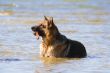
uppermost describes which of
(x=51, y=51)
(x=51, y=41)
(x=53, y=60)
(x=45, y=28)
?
(x=45, y=28)

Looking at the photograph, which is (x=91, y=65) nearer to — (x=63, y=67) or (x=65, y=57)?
(x=63, y=67)

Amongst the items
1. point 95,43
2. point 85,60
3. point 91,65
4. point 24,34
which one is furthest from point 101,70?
point 24,34

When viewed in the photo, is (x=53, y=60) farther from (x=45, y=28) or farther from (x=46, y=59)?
(x=45, y=28)

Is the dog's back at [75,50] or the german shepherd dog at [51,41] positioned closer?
the german shepherd dog at [51,41]

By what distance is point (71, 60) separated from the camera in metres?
15.4

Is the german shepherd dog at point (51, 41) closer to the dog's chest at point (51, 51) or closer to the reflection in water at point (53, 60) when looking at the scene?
the dog's chest at point (51, 51)

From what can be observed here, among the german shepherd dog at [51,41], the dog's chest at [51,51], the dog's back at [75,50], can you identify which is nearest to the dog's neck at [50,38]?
the german shepherd dog at [51,41]

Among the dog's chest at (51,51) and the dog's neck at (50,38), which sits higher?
the dog's neck at (50,38)

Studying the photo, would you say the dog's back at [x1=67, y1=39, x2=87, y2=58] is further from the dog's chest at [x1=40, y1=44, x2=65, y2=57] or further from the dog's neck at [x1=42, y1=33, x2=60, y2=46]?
the dog's neck at [x1=42, y1=33, x2=60, y2=46]

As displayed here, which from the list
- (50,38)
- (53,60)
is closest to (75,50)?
(50,38)

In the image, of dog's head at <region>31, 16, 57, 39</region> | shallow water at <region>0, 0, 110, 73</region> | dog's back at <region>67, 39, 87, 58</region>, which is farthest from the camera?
dog's back at <region>67, 39, 87, 58</region>

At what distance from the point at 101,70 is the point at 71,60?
7.34 feet

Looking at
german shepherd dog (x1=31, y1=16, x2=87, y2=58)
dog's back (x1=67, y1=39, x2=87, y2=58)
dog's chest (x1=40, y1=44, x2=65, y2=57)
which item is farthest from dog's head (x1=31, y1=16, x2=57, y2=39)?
dog's back (x1=67, y1=39, x2=87, y2=58)

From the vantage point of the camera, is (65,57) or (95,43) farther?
(95,43)
